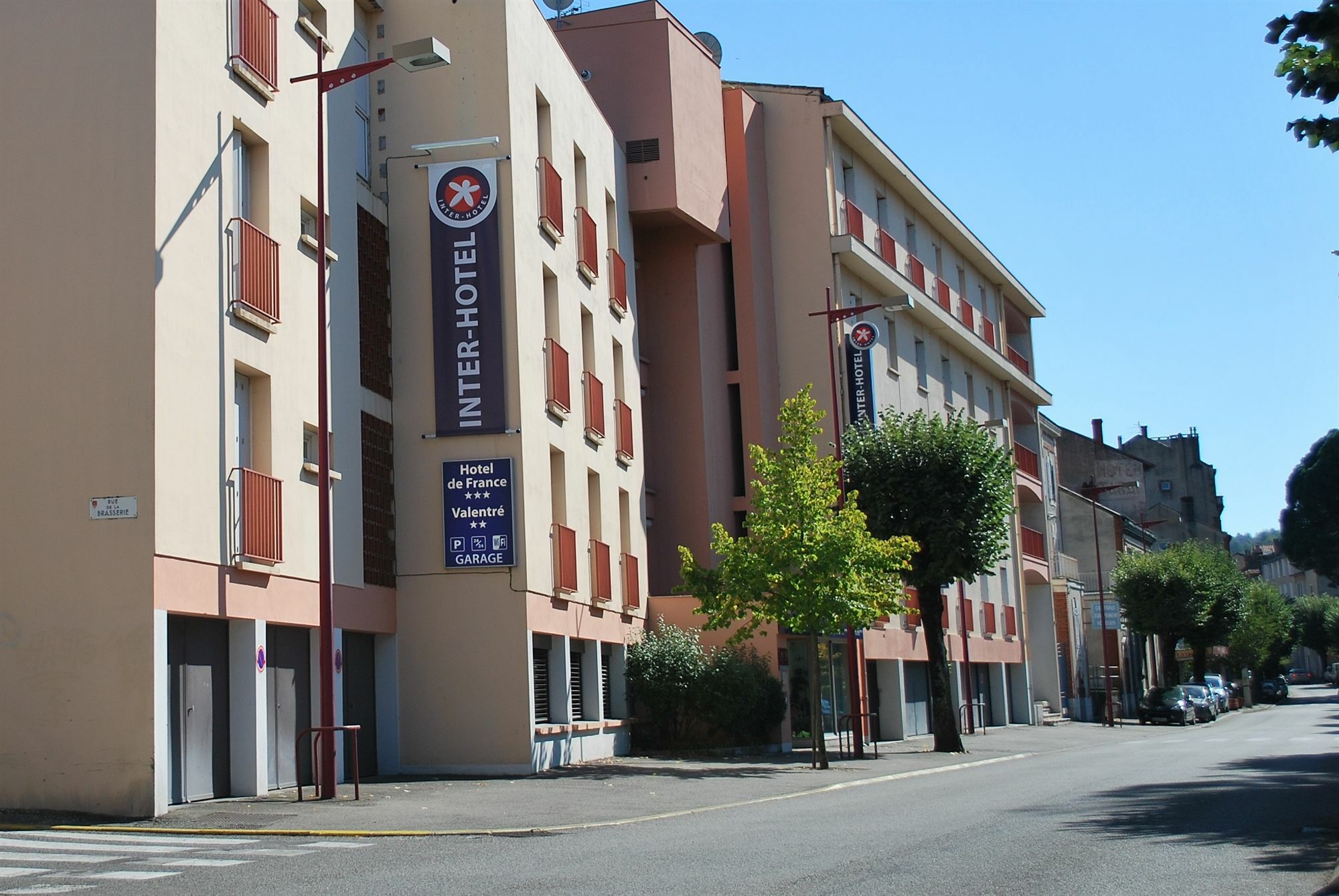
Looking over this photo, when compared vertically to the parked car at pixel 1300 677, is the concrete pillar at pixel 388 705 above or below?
above

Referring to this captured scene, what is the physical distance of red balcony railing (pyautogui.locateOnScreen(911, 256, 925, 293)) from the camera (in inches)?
1681

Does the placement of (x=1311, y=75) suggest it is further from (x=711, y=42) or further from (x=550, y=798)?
(x=711, y=42)

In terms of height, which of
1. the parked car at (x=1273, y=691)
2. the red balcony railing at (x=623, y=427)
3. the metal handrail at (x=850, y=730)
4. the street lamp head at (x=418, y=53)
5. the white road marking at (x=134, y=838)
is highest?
the street lamp head at (x=418, y=53)

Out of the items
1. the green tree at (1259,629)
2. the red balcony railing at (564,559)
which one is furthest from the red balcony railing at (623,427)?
the green tree at (1259,629)

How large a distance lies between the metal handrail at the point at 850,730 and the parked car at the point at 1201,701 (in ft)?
70.9

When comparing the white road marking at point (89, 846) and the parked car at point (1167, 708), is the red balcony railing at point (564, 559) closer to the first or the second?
the white road marking at point (89, 846)

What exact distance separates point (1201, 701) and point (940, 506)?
29.2 m

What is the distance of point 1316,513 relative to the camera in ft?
279

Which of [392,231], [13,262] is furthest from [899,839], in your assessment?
[392,231]

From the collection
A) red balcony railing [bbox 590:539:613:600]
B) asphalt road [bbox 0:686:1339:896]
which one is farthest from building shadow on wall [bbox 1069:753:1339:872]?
red balcony railing [bbox 590:539:613:600]

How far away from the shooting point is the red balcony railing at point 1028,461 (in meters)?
53.3

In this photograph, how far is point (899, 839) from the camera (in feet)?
40.5

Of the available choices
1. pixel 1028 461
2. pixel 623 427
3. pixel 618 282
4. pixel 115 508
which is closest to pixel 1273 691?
pixel 1028 461

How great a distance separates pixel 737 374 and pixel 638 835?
21643mm
